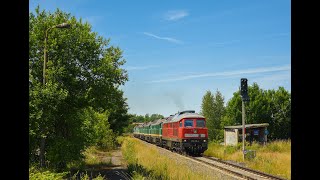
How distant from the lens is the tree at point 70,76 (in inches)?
659

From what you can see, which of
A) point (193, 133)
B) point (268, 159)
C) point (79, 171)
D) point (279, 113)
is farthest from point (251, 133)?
point (79, 171)

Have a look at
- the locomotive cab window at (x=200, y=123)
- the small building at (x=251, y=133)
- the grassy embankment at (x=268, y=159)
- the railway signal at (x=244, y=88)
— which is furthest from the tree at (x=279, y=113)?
the railway signal at (x=244, y=88)

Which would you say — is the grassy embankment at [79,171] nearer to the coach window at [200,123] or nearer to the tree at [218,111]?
the coach window at [200,123]

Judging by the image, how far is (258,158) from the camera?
2436 cm

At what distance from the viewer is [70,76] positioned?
1742 cm

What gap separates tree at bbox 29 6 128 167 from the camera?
1673 cm

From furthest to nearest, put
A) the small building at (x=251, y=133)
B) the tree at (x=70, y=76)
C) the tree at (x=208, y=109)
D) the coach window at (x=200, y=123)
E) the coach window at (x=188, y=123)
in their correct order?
the tree at (x=208, y=109)
the small building at (x=251, y=133)
the coach window at (x=200, y=123)
the coach window at (x=188, y=123)
the tree at (x=70, y=76)

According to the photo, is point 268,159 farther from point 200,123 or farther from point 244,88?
point 200,123

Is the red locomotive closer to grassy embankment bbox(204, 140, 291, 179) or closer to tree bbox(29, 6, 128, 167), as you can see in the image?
grassy embankment bbox(204, 140, 291, 179)

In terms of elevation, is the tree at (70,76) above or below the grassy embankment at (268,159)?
above

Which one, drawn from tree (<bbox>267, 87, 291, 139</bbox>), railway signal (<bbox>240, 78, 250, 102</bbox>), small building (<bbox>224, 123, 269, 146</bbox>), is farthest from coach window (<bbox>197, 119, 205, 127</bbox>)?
tree (<bbox>267, 87, 291, 139</bbox>)
